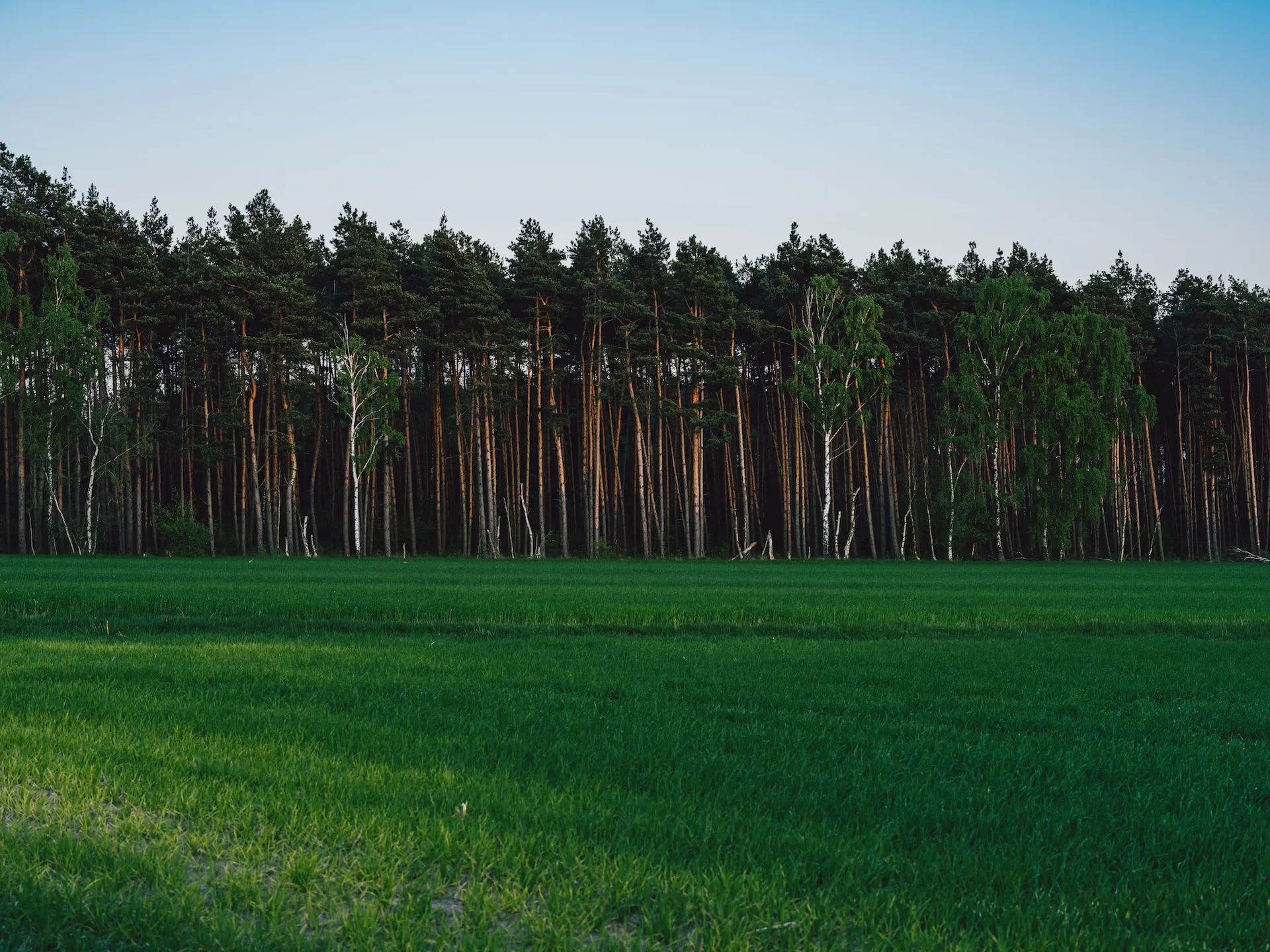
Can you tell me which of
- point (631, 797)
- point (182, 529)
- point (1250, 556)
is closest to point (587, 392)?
point (182, 529)

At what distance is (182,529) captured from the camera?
45375 millimetres

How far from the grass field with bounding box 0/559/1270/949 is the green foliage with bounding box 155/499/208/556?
3722 cm

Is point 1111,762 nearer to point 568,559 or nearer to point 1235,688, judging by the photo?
point 1235,688

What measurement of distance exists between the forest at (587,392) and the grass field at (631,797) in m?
36.6

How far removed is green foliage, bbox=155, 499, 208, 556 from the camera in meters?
45.3

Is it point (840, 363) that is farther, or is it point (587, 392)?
point (587, 392)

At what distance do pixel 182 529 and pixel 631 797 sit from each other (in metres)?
47.4

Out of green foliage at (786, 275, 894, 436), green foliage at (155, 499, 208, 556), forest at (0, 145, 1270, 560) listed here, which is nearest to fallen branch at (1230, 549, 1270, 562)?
forest at (0, 145, 1270, 560)

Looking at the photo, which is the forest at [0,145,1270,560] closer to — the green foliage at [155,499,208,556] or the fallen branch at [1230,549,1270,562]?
the green foliage at [155,499,208,556]

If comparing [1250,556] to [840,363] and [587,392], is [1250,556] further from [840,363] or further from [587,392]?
[587,392]

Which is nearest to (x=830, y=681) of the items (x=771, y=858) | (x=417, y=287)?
(x=771, y=858)

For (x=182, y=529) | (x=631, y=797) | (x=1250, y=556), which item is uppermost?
(x=182, y=529)

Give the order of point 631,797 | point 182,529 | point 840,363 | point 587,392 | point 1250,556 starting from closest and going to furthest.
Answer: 1. point 631,797
2. point 182,529
3. point 840,363
4. point 1250,556
5. point 587,392

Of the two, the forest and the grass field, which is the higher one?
the forest
